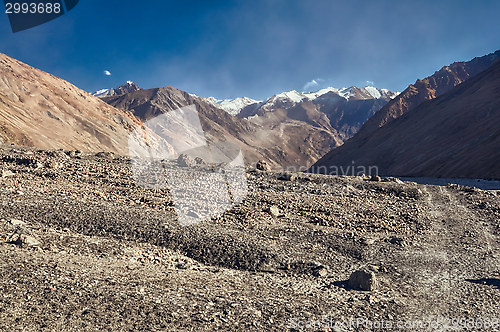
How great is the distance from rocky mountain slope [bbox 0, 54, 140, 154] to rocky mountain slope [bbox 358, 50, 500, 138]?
9327 centimetres

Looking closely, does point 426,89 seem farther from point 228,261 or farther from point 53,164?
point 228,261

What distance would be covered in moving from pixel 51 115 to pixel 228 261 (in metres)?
70.7

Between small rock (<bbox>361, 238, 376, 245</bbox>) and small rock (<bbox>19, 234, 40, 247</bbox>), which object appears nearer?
small rock (<bbox>19, 234, 40, 247</bbox>)

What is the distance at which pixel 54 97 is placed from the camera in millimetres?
68875

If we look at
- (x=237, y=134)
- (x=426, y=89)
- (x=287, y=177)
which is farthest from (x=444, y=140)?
(x=237, y=134)

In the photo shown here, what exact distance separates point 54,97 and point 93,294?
82.5 meters

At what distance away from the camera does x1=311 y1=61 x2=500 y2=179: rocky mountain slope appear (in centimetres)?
4641

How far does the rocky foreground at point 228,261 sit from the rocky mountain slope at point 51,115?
39.1 meters

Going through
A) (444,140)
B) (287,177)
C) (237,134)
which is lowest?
(287,177)

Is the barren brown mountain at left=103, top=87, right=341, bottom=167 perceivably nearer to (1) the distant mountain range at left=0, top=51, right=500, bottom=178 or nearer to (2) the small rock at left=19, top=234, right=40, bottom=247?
(1) the distant mountain range at left=0, top=51, right=500, bottom=178

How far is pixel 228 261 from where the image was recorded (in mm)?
6844

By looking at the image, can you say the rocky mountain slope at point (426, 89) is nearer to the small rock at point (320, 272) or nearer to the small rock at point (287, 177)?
the small rock at point (287, 177)

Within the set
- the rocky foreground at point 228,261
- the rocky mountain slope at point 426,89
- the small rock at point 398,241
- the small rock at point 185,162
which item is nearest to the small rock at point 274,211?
the rocky foreground at point 228,261

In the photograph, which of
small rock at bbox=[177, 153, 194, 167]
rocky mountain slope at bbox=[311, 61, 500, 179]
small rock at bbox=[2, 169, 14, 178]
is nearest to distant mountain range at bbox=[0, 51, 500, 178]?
rocky mountain slope at bbox=[311, 61, 500, 179]
